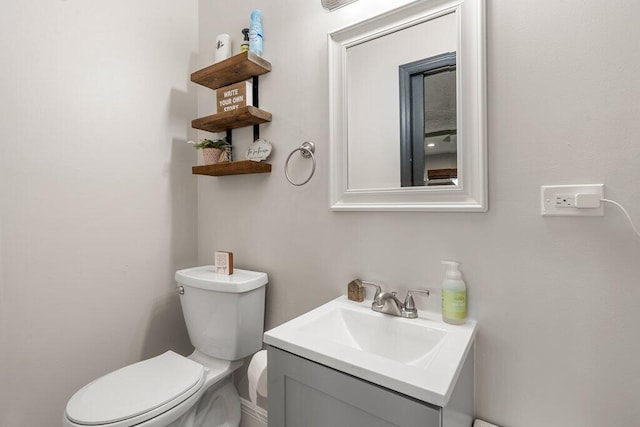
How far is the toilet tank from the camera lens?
1.24 metres

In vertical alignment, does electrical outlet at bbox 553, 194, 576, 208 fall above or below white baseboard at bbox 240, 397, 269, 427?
above

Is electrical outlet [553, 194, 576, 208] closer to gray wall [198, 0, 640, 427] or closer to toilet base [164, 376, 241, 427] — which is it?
gray wall [198, 0, 640, 427]

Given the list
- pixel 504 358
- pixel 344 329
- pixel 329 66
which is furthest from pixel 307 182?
pixel 504 358

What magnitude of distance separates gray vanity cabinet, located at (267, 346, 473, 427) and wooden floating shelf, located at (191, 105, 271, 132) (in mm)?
975

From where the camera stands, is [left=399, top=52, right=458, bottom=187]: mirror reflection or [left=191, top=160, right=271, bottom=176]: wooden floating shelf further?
[left=191, top=160, right=271, bottom=176]: wooden floating shelf

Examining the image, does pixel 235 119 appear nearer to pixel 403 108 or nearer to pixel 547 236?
pixel 403 108

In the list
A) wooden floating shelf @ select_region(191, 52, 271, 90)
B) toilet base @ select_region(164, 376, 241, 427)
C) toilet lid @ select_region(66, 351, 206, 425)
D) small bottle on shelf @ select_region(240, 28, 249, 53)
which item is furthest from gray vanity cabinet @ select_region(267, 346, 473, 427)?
small bottle on shelf @ select_region(240, 28, 249, 53)

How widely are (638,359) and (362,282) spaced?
0.71 meters

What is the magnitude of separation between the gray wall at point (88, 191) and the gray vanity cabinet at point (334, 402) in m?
1.04

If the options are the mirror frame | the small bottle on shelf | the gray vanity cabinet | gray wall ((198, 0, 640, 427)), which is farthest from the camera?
the small bottle on shelf

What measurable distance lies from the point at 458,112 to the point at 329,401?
0.87m

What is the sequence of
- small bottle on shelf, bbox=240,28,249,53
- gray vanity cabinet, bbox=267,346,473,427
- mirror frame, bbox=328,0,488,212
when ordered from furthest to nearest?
small bottle on shelf, bbox=240,28,249,53 < mirror frame, bbox=328,0,488,212 < gray vanity cabinet, bbox=267,346,473,427

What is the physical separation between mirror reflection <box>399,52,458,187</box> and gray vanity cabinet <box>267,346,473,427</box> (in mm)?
577

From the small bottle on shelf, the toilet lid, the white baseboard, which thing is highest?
the small bottle on shelf
